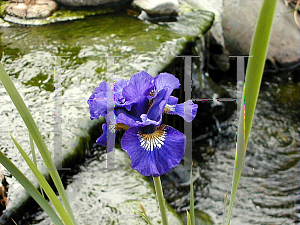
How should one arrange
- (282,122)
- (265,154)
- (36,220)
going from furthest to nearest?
(282,122) → (265,154) → (36,220)

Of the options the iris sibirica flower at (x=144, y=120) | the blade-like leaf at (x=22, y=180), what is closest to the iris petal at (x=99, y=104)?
the iris sibirica flower at (x=144, y=120)

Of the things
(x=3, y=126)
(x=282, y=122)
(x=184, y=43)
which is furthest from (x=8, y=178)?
(x=282, y=122)

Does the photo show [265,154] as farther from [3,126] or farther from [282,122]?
[3,126]

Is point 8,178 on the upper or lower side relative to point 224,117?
upper

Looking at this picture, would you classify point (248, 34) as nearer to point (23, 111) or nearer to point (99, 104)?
point (99, 104)

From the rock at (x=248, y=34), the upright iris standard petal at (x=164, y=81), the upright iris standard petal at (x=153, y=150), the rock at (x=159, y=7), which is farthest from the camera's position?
the rock at (x=248, y=34)

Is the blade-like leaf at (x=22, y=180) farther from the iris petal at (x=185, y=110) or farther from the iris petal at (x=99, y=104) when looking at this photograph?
the iris petal at (x=185, y=110)

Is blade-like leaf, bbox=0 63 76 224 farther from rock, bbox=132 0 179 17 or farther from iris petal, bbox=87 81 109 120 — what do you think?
rock, bbox=132 0 179 17

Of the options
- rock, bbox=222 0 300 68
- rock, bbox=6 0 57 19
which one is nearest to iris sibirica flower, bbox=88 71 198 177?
rock, bbox=6 0 57 19
